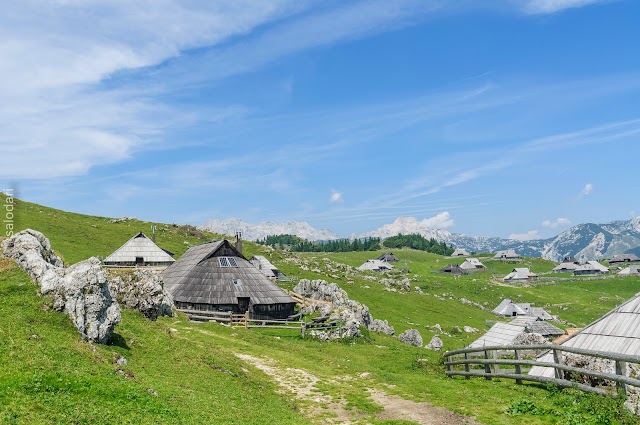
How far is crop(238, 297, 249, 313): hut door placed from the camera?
48.7 m

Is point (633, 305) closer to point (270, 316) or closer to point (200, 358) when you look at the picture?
point (200, 358)

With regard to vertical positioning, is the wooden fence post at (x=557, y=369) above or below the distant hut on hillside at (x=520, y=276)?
above

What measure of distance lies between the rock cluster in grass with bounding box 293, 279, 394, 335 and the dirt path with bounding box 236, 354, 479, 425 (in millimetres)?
18803

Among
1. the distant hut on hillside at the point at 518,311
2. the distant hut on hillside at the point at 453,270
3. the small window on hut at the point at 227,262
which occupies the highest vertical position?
the small window on hut at the point at 227,262

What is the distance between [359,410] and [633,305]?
11995mm

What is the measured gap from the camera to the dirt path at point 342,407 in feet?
56.6

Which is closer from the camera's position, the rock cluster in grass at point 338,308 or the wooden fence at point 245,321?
the wooden fence at point 245,321

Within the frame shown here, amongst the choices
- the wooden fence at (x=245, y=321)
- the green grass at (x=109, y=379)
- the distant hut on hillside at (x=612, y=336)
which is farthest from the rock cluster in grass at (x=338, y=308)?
the distant hut on hillside at (x=612, y=336)

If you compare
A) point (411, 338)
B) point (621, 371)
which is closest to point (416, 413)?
point (621, 371)

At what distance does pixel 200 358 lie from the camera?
2312cm

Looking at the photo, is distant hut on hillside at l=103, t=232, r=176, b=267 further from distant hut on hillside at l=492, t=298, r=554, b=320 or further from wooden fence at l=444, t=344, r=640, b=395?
distant hut on hillside at l=492, t=298, r=554, b=320

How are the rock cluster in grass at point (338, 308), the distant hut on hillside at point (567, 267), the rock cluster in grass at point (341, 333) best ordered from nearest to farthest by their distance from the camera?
the rock cluster in grass at point (341, 333) < the rock cluster in grass at point (338, 308) < the distant hut on hillside at point (567, 267)

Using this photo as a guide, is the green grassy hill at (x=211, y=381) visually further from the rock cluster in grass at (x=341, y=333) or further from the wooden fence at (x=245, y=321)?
the wooden fence at (x=245, y=321)

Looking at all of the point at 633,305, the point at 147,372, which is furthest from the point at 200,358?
the point at 633,305
